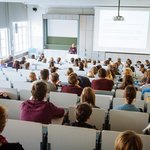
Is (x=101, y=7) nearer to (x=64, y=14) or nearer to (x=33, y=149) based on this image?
(x=64, y=14)

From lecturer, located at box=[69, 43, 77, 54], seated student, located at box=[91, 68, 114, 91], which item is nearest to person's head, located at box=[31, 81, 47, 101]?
seated student, located at box=[91, 68, 114, 91]

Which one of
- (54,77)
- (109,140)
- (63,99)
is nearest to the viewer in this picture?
(109,140)

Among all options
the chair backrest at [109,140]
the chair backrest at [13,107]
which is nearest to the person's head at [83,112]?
the chair backrest at [109,140]

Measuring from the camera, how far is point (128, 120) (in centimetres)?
325

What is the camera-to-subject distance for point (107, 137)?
8.55 ft

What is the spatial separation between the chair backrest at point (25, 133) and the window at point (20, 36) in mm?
10276

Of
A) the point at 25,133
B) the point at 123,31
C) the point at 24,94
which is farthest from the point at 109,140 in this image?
the point at 123,31

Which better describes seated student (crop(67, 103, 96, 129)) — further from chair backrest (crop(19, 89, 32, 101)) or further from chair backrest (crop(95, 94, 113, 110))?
chair backrest (crop(19, 89, 32, 101))

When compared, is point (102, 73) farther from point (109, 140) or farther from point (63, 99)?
point (109, 140)

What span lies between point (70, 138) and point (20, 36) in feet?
38.0

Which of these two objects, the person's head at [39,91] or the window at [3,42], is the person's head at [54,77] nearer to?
the person's head at [39,91]

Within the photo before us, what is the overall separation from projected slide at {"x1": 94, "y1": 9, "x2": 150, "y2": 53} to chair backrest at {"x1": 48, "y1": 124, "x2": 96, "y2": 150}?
355 inches

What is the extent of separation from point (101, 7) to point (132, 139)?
32.7 ft

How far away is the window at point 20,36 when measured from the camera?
1282 centimetres
